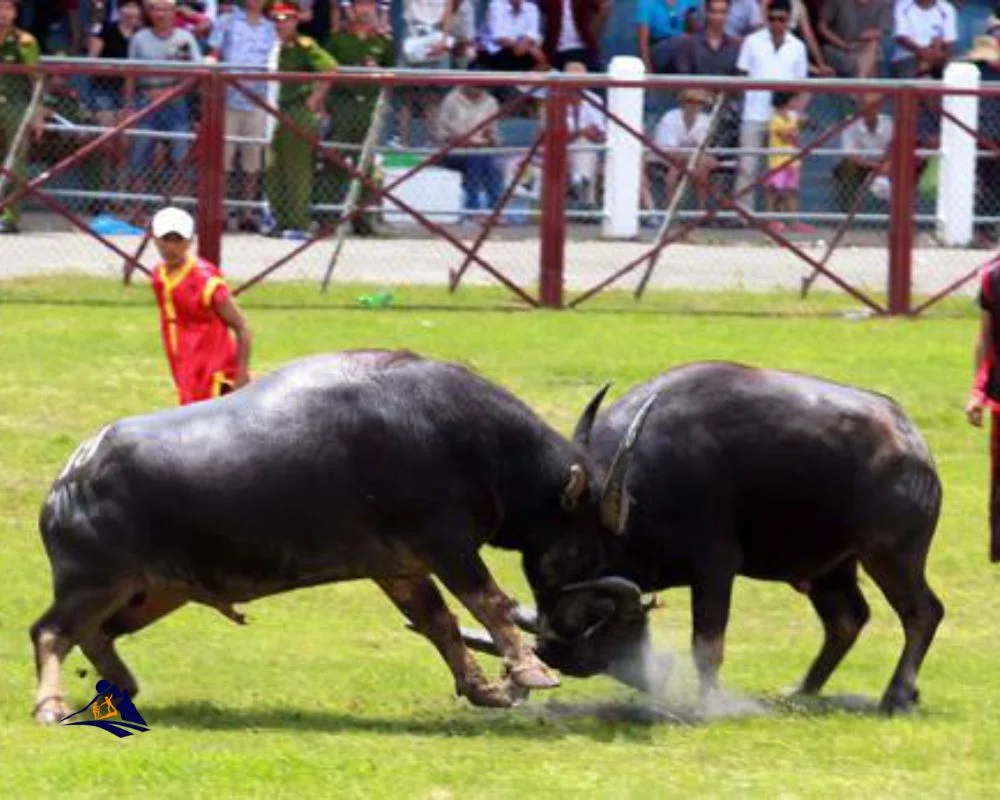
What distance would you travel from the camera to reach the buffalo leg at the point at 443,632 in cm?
1331

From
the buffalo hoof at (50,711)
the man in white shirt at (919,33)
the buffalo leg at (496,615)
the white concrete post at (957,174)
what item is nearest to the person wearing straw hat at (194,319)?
the buffalo leg at (496,615)

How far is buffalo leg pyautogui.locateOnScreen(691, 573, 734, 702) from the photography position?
43.9ft

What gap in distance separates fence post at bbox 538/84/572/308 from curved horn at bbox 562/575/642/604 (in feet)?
40.5

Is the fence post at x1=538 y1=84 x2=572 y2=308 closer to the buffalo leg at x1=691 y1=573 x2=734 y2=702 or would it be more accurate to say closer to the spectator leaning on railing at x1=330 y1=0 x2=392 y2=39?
the spectator leaning on railing at x1=330 y1=0 x2=392 y2=39

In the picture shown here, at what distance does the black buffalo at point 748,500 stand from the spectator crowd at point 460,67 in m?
12.1

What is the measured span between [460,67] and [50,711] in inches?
686

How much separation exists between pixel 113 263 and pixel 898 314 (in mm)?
6118

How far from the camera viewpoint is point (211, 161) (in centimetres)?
2516

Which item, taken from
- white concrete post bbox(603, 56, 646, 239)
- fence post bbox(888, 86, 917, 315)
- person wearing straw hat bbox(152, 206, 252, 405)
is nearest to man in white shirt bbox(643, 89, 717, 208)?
white concrete post bbox(603, 56, 646, 239)

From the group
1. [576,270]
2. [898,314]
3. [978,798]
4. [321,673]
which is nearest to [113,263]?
[576,270]

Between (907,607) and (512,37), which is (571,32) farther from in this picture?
(907,607)

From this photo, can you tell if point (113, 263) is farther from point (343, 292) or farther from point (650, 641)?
point (650, 641)

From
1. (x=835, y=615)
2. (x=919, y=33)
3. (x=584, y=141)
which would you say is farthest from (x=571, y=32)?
(x=835, y=615)

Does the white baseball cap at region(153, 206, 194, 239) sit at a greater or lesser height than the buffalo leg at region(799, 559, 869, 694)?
greater
